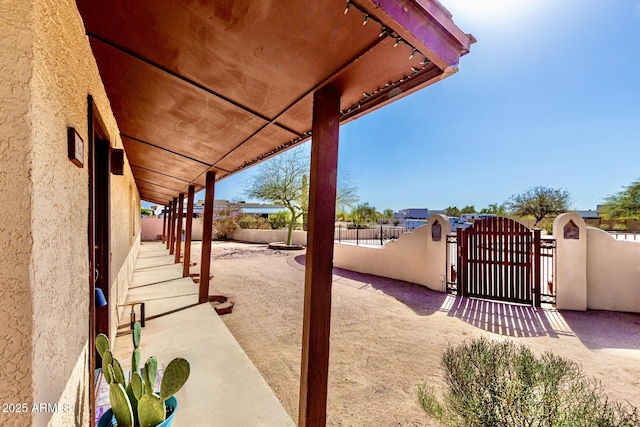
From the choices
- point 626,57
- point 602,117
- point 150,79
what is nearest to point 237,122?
point 150,79

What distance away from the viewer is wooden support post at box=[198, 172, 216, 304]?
18.2 ft

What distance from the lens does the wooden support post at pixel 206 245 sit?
18.2 feet

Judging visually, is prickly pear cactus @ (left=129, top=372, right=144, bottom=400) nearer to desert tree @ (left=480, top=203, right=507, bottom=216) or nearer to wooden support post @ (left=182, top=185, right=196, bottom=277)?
wooden support post @ (left=182, top=185, right=196, bottom=277)

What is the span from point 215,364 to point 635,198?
4061cm

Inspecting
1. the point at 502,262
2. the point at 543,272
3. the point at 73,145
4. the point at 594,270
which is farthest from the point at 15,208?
the point at 543,272

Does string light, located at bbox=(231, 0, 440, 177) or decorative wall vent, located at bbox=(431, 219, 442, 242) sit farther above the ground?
string light, located at bbox=(231, 0, 440, 177)

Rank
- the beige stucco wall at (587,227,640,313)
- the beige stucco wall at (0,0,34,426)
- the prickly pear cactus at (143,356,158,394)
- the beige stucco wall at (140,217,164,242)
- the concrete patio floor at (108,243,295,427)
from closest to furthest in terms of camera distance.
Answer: the beige stucco wall at (0,0,34,426) < the prickly pear cactus at (143,356,158,394) < the concrete patio floor at (108,243,295,427) < the beige stucco wall at (587,227,640,313) < the beige stucco wall at (140,217,164,242)

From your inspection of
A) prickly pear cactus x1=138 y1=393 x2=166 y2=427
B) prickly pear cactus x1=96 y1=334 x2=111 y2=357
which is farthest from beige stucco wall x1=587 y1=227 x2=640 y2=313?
prickly pear cactus x1=96 y1=334 x2=111 y2=357

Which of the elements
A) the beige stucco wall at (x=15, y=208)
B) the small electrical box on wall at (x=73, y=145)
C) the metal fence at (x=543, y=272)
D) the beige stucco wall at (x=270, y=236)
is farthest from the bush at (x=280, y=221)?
the beige stucco wall at (x=15, y=208)

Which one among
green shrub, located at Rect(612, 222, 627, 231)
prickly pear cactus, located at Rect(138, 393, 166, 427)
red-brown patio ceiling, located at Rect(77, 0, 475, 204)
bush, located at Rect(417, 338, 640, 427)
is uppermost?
red-brown patio ceiling, located at Rect(77, 0, 475, 204)

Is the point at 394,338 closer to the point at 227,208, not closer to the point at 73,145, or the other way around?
the point at 73,145

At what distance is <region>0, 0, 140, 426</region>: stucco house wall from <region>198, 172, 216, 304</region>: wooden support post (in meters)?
4.26

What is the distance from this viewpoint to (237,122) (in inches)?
109

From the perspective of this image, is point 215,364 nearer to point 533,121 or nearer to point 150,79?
point 150,79
